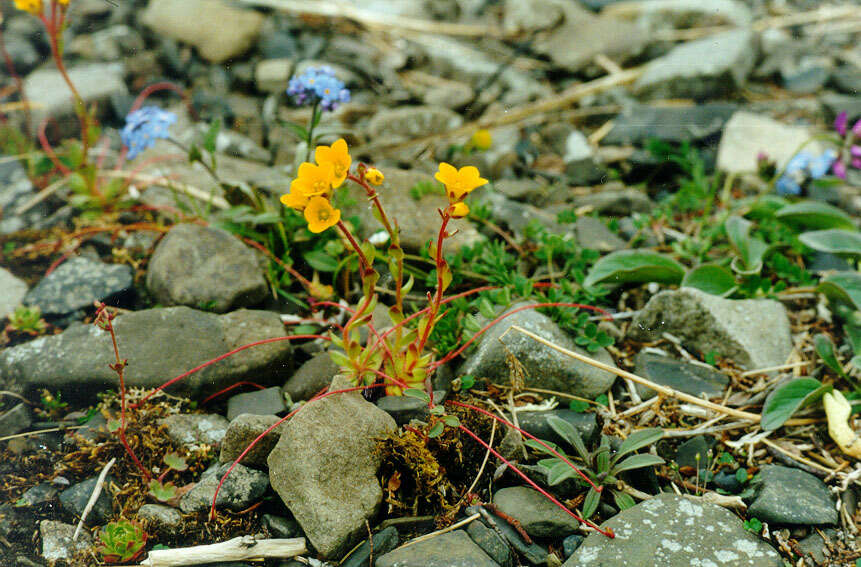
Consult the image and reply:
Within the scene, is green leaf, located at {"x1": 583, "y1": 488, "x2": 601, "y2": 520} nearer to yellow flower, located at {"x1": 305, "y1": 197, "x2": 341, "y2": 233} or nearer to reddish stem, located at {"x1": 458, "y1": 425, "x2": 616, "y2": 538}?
reddish stem, located at {"x1": 458, "y1": 425, "x2": 616, "y2": 538}

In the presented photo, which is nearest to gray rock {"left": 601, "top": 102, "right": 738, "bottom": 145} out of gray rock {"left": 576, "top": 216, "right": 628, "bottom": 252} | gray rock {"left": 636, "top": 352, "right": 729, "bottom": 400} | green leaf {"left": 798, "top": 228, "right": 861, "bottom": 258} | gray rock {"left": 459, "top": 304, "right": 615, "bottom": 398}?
gray rock {"left": 576, "top": 216, "right": 628, "bottom": 252}

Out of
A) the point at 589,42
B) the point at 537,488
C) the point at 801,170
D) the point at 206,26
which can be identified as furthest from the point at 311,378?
the point at 589,42

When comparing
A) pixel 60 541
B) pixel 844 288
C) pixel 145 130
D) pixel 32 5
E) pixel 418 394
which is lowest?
pixel 60 541

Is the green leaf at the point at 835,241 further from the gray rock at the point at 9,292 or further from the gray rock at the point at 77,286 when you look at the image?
the gray rock at the point at 9,292

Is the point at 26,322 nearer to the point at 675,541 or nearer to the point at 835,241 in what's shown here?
the point at 675,541

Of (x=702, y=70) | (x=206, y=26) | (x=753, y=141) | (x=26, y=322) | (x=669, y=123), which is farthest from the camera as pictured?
(x=206, y=26)

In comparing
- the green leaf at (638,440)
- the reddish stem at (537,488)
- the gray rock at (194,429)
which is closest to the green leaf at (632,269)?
the green leaf at (638,440)
